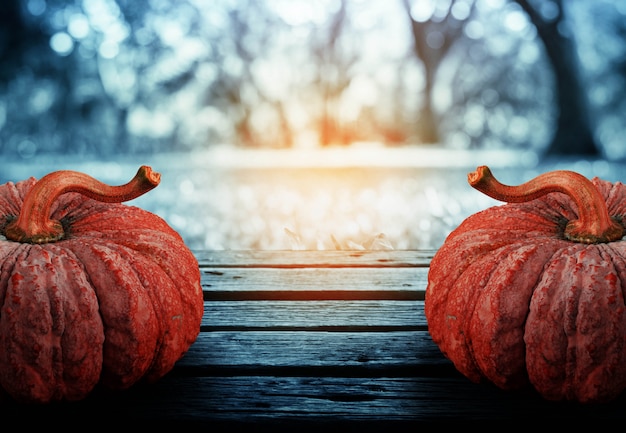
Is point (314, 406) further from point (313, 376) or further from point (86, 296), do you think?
point (86, 296)

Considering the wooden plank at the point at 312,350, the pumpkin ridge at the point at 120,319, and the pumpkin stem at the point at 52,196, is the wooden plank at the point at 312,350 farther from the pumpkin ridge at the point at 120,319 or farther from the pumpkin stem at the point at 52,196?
the pumpkin stem at the point at 52,196

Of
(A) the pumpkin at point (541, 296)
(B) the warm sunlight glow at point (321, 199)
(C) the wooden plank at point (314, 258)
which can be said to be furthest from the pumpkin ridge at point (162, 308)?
(B) the warm sunlight glow at point (321, 199)

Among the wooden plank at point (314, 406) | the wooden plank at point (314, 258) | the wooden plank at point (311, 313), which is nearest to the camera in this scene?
the wooden plank at point (314, 406)

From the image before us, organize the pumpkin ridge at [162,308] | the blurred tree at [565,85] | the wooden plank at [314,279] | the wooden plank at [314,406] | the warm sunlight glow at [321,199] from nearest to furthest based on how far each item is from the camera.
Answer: the wooden plank at [314,406]
the pumpkin ridge at [162,308]
the wooden plank at [314,279]
the warm sunlight glow at [321,199]
the blurred tree at [565,85]

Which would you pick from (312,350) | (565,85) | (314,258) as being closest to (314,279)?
(314,258)

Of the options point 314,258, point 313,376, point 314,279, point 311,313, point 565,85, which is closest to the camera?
point 313,376

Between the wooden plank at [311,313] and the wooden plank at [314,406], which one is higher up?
the wooden plank at [314,406]

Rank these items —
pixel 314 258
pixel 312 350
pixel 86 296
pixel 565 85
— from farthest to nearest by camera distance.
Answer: pixel 565 85 < pixel 314 258 < pixel 312 350 < pixel 86 296
